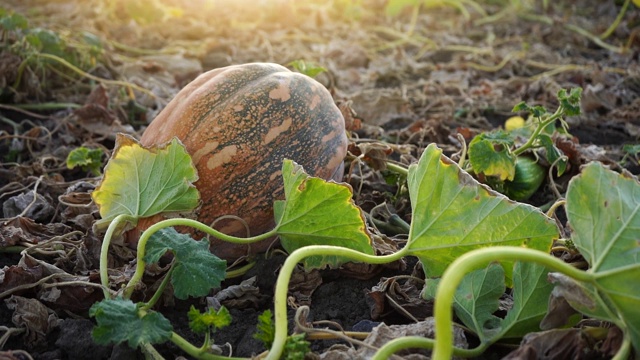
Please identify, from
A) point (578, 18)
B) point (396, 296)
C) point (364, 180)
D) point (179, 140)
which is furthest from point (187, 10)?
point (396, 296)

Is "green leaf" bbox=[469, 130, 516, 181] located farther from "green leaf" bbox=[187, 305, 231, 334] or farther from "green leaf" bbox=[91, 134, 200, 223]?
"green leaf" bbox=[187, 305, 231, 334]

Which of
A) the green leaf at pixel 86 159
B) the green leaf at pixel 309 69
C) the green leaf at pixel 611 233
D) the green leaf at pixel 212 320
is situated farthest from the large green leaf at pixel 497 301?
the green leaf at pixel 86 159

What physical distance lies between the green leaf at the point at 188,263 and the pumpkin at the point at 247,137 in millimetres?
278

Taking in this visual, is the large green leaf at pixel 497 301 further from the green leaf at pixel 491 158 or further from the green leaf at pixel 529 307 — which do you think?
the green leaf at pixel 491 158

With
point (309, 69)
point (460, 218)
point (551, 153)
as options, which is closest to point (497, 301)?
point (460, 218)

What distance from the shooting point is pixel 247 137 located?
2049mm

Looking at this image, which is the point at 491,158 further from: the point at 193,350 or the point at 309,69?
the point at 193,350

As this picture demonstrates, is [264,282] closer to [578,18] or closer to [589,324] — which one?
[589,324]

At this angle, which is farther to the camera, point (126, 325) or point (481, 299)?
point (481, 299)

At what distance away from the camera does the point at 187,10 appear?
6.11m

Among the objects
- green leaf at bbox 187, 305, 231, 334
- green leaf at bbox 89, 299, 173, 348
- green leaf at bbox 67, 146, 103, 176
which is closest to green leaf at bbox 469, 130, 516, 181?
green leaf at bbox 187, 305, 231, 334


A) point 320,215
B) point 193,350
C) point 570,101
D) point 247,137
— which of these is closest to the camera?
point 193,350

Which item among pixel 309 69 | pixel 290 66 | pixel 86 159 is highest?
pixel 309 69

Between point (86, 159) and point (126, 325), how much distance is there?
1323 mm
